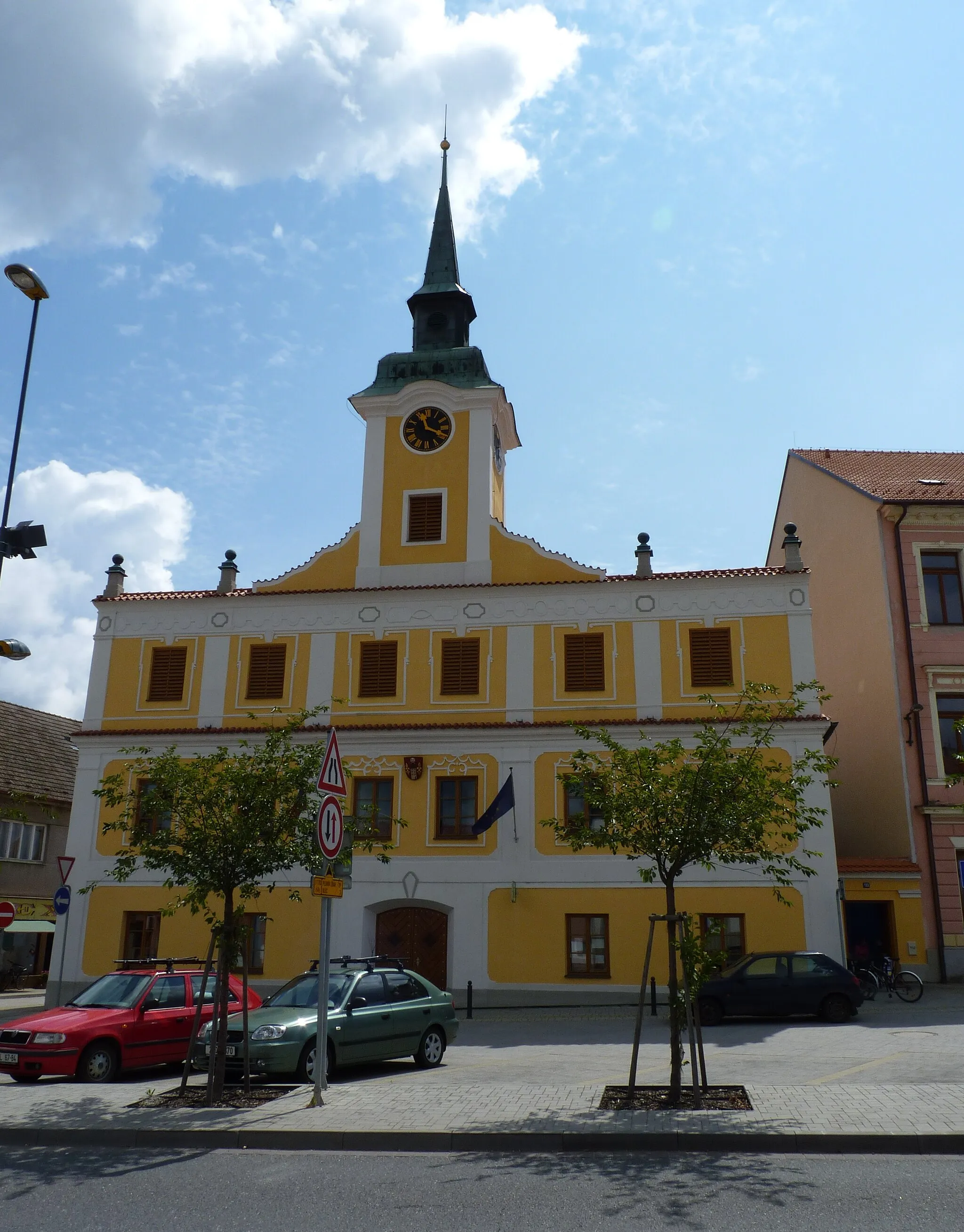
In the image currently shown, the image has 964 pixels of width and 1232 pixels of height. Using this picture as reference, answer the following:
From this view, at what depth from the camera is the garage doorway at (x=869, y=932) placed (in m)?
26.0

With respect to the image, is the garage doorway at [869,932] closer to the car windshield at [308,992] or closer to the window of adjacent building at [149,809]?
the car windshield at [308,992]

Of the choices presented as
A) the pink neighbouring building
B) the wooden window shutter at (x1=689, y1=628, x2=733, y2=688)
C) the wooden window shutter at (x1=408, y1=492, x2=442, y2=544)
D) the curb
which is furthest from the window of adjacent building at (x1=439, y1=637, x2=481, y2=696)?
the curb

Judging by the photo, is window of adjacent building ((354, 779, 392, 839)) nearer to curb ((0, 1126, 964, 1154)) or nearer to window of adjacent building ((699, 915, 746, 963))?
window of adjacent building ((699, 915, 746, 963))

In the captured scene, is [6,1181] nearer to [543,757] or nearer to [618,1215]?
[618,1215]

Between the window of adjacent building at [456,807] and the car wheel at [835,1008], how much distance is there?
29.0 feet

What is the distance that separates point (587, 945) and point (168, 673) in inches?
509

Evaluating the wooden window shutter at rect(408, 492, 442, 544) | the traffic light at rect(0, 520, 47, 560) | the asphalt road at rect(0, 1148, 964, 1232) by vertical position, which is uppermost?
the wooden window shutter at rect(408, 492, 442, 544)

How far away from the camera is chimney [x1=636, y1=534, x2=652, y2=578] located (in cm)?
2689

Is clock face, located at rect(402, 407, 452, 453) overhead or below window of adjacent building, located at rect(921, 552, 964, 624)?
overhead

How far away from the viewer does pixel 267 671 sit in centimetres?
2769

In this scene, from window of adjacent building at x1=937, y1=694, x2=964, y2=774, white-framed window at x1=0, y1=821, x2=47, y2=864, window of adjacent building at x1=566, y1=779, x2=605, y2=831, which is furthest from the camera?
white-framed window at x1=0, y1=821, x2=47, y2=864

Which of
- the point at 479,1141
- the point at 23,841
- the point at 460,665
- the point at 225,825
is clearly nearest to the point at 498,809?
the point at 460,665

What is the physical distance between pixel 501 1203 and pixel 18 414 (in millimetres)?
12615

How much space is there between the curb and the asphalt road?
0.23 m
